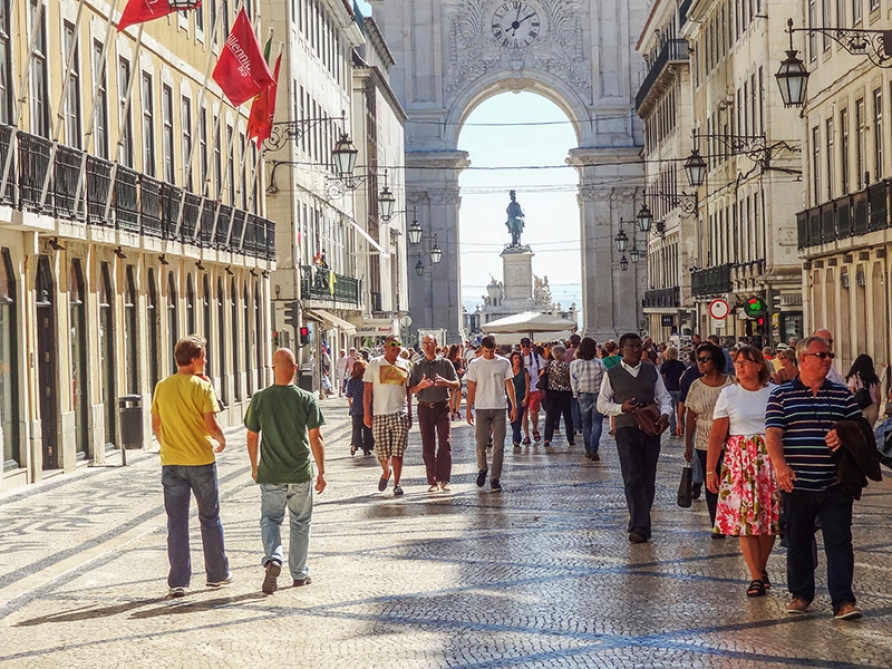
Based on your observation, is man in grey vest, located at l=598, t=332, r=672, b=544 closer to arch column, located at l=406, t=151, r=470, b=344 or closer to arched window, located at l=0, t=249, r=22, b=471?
arched window, located at l=0, t=249, r=22, b=471

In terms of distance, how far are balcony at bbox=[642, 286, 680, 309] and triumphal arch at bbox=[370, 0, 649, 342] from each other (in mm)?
16272

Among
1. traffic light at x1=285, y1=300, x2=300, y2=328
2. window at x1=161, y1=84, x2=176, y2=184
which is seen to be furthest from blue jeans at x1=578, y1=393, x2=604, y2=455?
traffic light at x1=285, y1=300, x2=300, y2=328

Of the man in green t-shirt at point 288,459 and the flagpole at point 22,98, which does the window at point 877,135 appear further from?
the man in green t-shirt at point 288,459

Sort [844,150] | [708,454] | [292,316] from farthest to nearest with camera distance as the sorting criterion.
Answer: [292,316], [844,150], [708,454]

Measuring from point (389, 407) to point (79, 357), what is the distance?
287 inches

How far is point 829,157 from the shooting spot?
36344mm

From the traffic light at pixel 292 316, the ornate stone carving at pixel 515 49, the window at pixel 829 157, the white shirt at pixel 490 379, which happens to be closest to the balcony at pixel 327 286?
the traffic light at pixel 292 316

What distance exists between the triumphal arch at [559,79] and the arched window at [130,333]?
229 feet

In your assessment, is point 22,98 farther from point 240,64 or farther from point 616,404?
point 616,404

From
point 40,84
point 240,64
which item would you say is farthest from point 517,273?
point 40,84

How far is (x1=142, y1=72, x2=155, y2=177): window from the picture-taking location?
94.6 ft

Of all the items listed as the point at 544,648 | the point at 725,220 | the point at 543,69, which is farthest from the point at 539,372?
the point at 543,69

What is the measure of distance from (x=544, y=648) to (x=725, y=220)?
152ft

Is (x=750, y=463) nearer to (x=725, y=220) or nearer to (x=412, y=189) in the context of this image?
(x=725, y=220)
